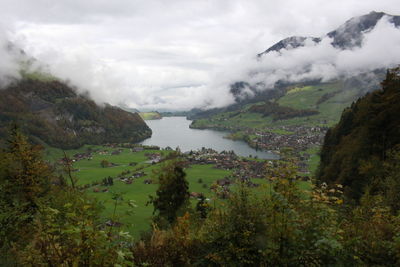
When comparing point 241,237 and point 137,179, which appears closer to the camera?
point 241,237

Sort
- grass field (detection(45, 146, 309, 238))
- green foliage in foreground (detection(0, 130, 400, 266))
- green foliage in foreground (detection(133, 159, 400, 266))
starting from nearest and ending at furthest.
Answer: green foliage in foreground (detection(0, 130, 400, 266)), green foliage in foreground (detection(133, 159, 400, 266)), grass field (detection(45, 146, 309, 238))

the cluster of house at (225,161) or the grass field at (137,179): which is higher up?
the cluster of house at (225,161)

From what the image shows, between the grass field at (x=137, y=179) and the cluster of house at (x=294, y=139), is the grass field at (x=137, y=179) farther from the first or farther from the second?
the cluster of house at (x=294, y=139)

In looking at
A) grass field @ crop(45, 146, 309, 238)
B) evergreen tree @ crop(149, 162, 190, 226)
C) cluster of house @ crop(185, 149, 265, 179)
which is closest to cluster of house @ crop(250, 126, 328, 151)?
cluster of house @ crop(185, 149, 265, 179)

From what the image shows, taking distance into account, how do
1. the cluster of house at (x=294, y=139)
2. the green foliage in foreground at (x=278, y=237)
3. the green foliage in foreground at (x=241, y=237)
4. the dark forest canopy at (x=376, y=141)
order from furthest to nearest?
the cluster of house at (x=294, y=139) → the dark forest canopy at (x=376, y=141) → the green foliage in foreground at (x=278, y=237) → the green foliage in foreground at (x=241, y=237)

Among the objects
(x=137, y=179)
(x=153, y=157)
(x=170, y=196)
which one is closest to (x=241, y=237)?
(x=170, y=196)

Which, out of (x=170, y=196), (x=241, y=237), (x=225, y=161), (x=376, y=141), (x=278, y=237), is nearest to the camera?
(x=278, y=237)

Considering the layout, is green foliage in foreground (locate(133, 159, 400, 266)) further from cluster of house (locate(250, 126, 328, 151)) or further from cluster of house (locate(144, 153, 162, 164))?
cluster of house (locate(250, 126, 328, 151))

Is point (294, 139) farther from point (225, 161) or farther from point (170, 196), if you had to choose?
point (170, 196)

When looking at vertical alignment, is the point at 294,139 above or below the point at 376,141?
below

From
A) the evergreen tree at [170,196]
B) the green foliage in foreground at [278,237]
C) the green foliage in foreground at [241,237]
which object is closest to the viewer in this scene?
the green foliage in foreground at [241,237]

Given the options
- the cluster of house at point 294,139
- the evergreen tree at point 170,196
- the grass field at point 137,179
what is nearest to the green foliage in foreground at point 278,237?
the evergreen tree at point 170,196

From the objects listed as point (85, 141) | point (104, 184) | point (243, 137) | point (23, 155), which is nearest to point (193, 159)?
point (104, 184)

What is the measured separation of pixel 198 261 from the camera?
5926 mm
